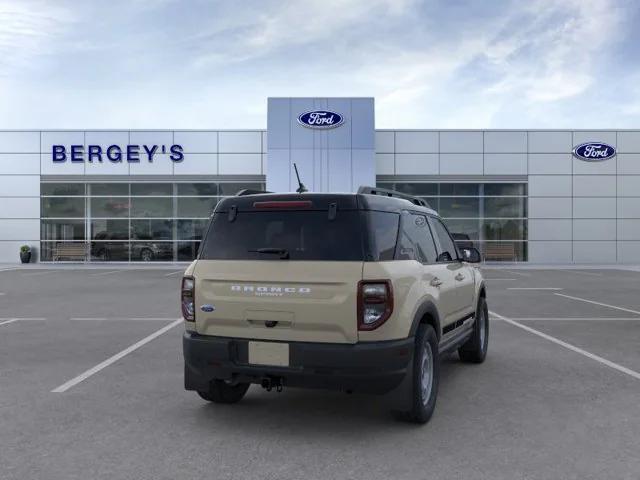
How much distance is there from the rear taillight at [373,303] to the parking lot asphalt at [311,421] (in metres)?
0.89

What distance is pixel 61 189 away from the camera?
1184 inches

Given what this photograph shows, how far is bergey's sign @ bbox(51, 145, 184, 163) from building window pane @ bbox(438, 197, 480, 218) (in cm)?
1354

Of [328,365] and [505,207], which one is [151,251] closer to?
[505,207]

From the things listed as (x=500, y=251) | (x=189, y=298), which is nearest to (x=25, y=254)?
(x=500, y=251)

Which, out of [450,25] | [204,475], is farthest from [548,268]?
[204,475]

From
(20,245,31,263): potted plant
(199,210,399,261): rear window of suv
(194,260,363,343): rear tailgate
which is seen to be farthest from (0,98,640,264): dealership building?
(194,260,363,343): rear tailgate

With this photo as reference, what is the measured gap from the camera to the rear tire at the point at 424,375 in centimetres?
450

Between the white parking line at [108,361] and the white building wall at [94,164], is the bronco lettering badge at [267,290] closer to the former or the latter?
the white parking line at [108,361]

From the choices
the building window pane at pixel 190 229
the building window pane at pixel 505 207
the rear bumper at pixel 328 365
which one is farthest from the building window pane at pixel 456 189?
the rear bumper at pixel 328 365

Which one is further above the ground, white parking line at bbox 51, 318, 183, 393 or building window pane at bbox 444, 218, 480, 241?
building window pane at bbox 444, 218, 480, 241

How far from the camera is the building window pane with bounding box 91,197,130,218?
3016cm

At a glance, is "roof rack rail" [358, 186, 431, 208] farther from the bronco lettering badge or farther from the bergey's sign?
the bergey's sign

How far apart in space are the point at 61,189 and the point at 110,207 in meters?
2.63

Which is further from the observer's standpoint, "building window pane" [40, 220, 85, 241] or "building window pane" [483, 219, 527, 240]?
"building window pane" [40, 220, 85, 241]
